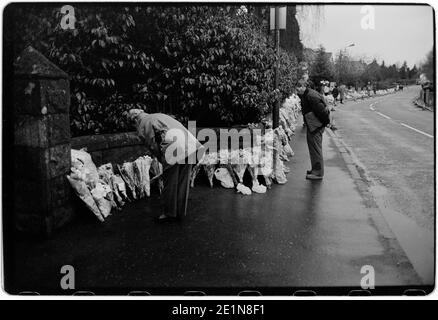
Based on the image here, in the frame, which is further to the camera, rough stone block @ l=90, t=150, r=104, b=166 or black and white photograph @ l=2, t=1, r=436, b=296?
rough stone block @ l=90, t=150, r=104, b=166

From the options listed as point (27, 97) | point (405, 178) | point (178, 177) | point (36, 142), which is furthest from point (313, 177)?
point (27, 97)

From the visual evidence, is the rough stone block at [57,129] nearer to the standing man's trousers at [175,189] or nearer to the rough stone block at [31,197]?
the rough stone block at [31,197]

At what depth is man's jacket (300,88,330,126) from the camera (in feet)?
23.6

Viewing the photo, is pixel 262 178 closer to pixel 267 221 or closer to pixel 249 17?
pixel 267 221

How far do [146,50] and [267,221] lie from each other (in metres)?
3.49

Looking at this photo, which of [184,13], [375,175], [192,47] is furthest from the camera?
→ [375,175]

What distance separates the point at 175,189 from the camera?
16.7ft

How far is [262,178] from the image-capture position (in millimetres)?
6902

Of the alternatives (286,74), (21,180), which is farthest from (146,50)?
(286,74)

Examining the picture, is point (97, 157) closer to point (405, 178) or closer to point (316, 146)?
point (316, 146)

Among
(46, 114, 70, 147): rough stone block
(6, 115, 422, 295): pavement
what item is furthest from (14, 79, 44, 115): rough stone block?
(6, 115, 422, 295): pavement

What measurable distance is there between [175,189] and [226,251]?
1.18 metres

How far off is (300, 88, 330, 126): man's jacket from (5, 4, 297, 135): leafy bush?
1.29 metres

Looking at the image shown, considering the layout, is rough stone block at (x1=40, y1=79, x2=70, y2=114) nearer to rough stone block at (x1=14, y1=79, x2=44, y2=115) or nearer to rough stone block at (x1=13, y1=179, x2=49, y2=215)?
rough stone block at (x1=14, y1=79, x2=44, y2=115)
